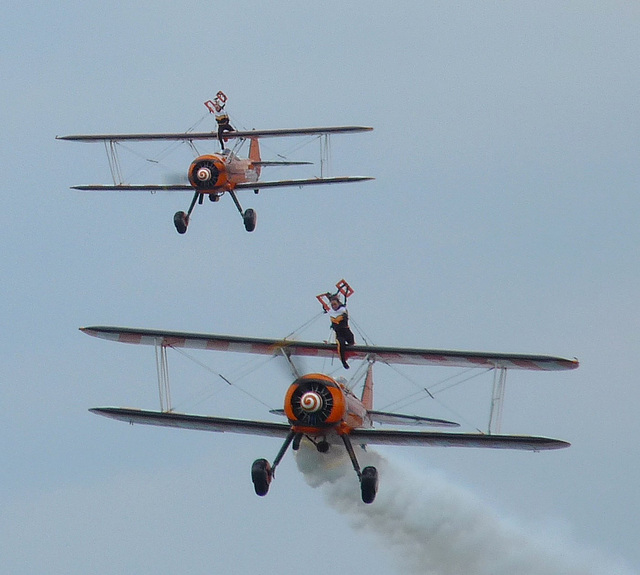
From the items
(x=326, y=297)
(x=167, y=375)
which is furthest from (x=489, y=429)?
(x=167, y=375)

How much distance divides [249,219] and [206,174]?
2.56 meters

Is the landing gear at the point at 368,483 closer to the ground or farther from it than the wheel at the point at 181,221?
closer to the ground

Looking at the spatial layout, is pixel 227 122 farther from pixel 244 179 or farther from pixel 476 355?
pixel 476 355

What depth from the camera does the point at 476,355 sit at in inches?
1422

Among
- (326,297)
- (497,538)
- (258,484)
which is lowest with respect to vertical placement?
(497,538)

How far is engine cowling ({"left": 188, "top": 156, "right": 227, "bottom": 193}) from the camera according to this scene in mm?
44562

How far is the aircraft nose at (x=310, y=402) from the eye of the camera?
108ft

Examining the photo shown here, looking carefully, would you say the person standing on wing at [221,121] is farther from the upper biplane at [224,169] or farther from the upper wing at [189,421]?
the upper wing at [189,421]

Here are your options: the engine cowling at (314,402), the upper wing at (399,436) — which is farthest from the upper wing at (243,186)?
the engine cowling at (314,402)

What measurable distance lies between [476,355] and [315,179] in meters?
11.1

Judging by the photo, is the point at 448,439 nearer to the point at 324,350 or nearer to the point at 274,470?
the point at 274,470


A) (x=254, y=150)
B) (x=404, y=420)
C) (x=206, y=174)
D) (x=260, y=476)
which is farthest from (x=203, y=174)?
(x=260, y=476)

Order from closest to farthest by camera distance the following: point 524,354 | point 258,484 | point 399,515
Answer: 1. point 258,484
2. point 524,354
3. point 399,515

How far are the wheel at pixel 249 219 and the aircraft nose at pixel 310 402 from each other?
45.7ft
